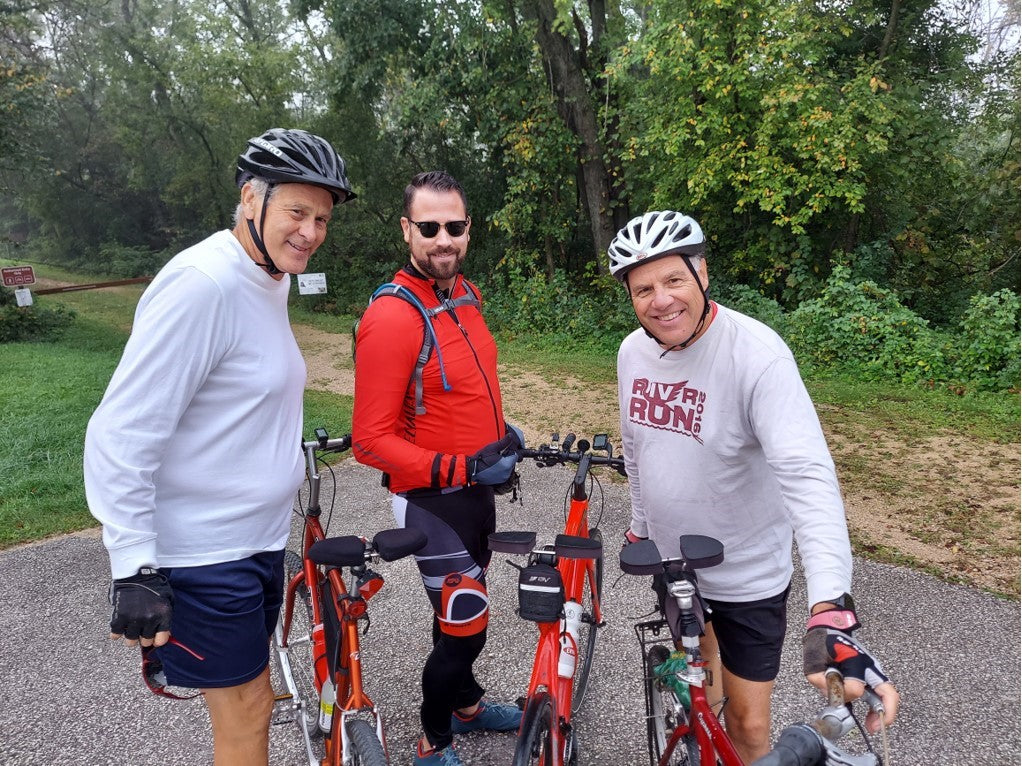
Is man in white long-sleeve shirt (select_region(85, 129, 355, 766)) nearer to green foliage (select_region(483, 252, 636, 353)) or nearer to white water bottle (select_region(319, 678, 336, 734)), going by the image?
white water bottle (select_region(319, 678, 336, 734))

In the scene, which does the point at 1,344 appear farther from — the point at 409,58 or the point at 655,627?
the point at 655,627

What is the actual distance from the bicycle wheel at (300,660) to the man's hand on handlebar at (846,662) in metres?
2.10

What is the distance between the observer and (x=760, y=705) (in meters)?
2.08

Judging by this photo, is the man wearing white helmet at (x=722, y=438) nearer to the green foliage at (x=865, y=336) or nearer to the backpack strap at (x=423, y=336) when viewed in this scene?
the backpack strap at (x=423, y=336)

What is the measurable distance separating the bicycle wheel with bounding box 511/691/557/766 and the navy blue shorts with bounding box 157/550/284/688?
32.0 inches

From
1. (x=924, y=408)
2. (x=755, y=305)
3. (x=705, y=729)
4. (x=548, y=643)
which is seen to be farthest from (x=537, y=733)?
(x=755, y=305)

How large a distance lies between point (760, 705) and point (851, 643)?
0.86m

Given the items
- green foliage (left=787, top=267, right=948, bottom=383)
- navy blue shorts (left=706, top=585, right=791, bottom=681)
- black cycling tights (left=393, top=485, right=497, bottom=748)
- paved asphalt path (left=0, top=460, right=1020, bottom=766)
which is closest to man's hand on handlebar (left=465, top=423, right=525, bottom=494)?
black cycling tights (left=393, top=485, right=497, bottom=748)

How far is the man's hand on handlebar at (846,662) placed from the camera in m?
1.27

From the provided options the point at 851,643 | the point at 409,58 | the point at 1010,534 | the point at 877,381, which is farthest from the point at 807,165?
the point at 851,643

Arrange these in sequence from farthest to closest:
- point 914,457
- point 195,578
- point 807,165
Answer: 1. point 807,165
2. point 914,457
3. point 195,578

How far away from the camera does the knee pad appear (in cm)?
249

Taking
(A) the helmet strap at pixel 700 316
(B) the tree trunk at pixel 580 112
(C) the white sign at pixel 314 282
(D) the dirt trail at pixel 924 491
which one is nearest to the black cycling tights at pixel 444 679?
(A) the helmet strap at pixel 700 316

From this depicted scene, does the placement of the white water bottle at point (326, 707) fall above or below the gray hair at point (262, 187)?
below
